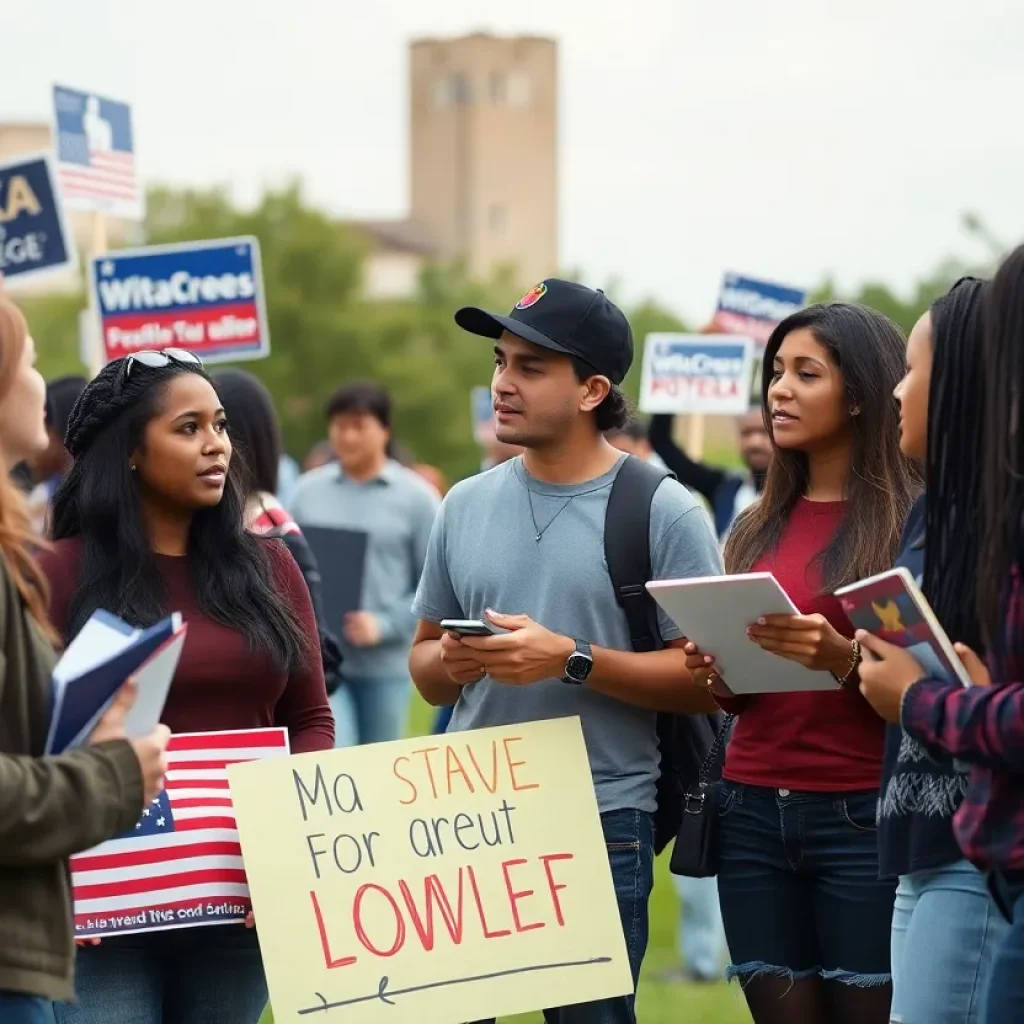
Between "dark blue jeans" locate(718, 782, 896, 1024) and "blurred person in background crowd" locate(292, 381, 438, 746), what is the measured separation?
4.14 metres

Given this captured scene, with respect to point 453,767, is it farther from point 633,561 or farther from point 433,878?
point 633,561

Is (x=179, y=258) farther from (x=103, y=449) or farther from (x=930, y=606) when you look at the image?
(x=930, y=606)

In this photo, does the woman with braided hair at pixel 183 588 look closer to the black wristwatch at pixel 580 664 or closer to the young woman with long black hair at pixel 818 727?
the black wristwatch at pixel 580 664

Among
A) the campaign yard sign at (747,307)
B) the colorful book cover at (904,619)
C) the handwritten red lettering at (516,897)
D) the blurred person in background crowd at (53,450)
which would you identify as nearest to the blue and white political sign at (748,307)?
the campaign yard sign at (747,307)

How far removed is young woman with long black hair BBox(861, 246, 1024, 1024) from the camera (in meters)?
3.14

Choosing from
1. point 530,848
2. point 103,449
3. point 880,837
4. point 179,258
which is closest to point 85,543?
point 103,449

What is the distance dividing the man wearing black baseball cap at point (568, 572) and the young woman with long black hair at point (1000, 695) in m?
1.23

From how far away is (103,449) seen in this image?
14.2 ft

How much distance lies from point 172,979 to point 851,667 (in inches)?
65.3

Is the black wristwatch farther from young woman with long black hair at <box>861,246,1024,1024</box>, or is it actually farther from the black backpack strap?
young woman with long black hair at <box>861,246,1024,1024</box>

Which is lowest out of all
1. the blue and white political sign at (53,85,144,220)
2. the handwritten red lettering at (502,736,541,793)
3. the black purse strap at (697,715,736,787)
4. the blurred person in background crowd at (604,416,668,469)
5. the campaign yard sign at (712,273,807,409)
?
the blurred person in background crowd at (604,416,668,469)

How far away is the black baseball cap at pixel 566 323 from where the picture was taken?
4594mm

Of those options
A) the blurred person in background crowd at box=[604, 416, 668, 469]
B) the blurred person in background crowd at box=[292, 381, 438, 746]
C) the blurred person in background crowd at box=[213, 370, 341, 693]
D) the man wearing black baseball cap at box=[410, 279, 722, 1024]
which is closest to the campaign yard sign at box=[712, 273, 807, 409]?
the blurred person in background crowd at box=[604, 416, 668, 469]

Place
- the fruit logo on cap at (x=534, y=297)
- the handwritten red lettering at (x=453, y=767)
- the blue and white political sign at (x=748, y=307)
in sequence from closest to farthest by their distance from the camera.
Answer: the handwritten red lettering at (x=453, y=767), the fruit logo on cap at (x=534, y=297), the blue and white political sign at (x=748, y=307)
